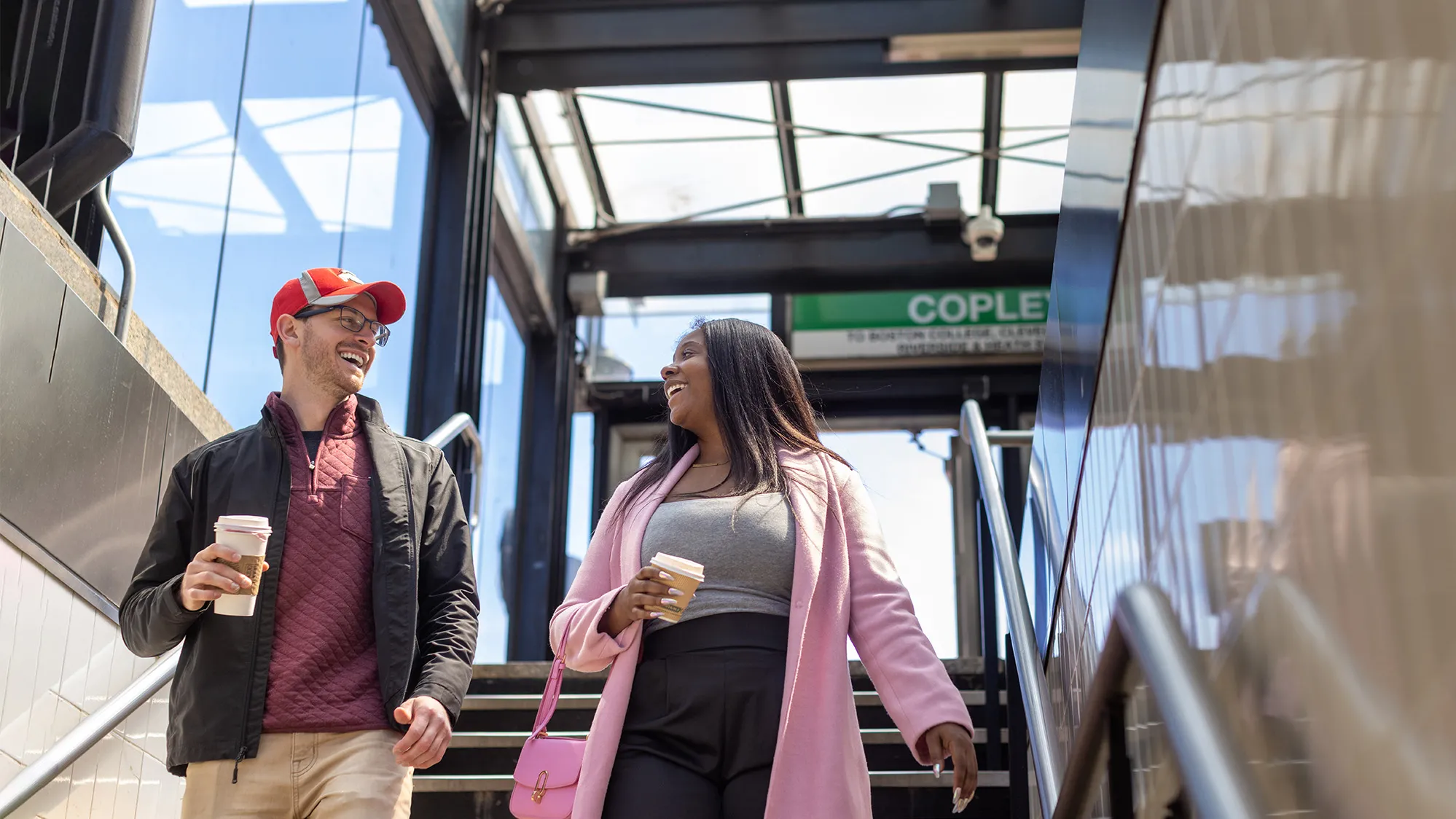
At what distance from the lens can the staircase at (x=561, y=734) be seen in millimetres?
4609

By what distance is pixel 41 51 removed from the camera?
4.17 metres

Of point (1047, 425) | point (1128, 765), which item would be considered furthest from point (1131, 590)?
point (1047, 425)

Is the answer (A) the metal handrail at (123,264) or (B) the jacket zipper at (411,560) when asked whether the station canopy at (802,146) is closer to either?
(A) the metal handrail at (123,264)

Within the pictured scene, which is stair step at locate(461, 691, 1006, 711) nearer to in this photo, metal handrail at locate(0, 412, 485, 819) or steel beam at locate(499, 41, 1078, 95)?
metal handrail at locate(0, 412, 485, 819)

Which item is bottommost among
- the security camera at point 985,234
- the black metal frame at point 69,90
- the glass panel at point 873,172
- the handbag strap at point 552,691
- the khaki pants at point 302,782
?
the khaki pants at point 302,782

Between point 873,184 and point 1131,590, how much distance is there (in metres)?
9.72

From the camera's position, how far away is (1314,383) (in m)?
1.38

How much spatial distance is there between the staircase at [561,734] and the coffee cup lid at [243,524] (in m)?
1.77

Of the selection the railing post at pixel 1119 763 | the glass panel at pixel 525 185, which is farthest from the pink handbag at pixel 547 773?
the glass panel at pixel 525 185

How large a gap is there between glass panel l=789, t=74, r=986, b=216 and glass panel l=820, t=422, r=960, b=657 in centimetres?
183

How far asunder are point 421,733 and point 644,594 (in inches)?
20.0

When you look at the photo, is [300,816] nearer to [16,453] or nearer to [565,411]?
[16,453]

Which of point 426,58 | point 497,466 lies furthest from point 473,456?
point 497,466

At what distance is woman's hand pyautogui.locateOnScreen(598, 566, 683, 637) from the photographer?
2.68 meters
